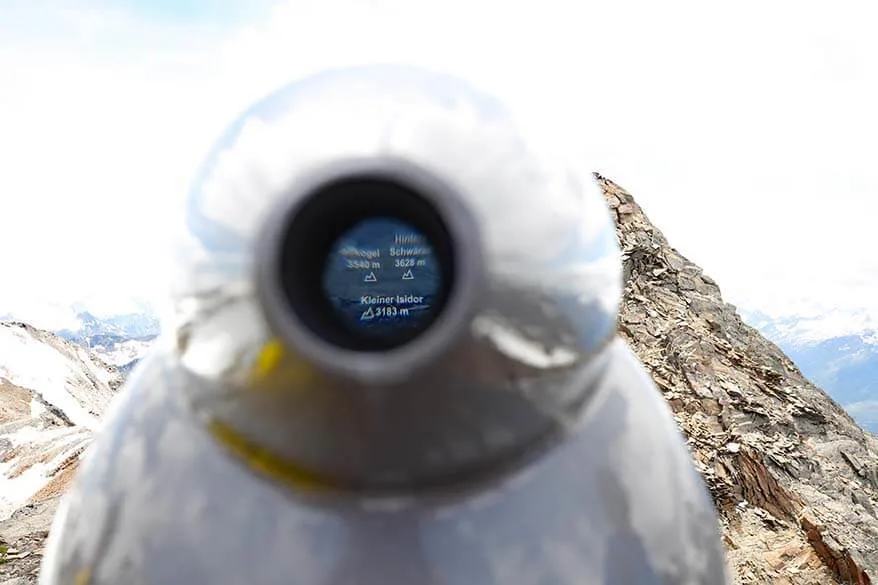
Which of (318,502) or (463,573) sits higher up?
(318,502)

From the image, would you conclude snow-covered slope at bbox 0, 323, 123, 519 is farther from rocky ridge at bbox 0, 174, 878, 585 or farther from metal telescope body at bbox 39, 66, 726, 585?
metal telescope body at bbox 39, 66, 726, 585

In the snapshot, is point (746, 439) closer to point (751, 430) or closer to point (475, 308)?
point (751, 430)

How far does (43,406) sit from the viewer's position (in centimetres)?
2414

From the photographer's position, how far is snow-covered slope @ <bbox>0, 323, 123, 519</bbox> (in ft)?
51.3

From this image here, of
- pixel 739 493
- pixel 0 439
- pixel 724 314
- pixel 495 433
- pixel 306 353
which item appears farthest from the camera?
pixel 0 439

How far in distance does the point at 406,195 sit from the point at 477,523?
736 millimetres

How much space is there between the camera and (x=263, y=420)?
5.09 ft

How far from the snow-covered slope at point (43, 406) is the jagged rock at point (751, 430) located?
11994 millimetres

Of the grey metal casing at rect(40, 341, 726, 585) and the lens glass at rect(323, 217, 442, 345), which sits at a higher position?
the lens glass at rect(323, 217, 442, 345)

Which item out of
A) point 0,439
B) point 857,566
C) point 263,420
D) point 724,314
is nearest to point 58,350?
point 0,439

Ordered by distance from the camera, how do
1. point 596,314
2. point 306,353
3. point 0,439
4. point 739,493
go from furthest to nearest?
point 0,439
point 739,493
point 596,314
point 306,353

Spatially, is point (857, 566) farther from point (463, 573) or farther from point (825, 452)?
point (463, 573)

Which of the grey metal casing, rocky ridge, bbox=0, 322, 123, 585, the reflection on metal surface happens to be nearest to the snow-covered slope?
rocky ridge, bbox=0, 322, 123, 585

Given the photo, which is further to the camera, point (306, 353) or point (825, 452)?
point (825, 452)
